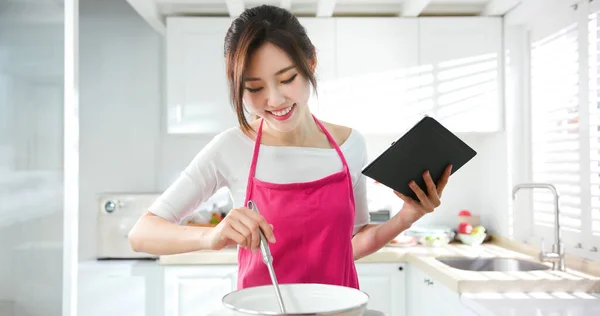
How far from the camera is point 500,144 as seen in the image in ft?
12.4

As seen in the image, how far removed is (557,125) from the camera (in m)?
3.22

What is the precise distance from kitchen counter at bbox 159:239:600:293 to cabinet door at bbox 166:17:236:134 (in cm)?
78

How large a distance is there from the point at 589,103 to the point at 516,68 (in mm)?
907

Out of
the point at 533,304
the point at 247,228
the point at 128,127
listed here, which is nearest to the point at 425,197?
the point at 247,228

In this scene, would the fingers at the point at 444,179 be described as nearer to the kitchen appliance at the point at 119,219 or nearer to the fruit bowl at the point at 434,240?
the fruit bowl at the point at 434,240

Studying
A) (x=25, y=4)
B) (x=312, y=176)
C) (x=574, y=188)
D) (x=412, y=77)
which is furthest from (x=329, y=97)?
(x=312, y=176)

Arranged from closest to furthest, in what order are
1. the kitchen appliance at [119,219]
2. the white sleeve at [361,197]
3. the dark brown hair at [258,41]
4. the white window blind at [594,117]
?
the dark brown hair at [258,41]
the white sleeve at [361,197]
the white window blind at [594,117]
the kitchen appliance at [119,219]

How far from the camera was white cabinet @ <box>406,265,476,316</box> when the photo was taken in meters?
2.61

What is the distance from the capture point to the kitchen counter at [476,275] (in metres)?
2.48

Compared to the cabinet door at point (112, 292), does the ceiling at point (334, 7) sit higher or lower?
higher

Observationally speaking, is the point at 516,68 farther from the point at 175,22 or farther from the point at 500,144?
the point at 175,22

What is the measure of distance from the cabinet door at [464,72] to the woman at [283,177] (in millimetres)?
2307

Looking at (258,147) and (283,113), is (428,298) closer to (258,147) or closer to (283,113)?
(258,147)

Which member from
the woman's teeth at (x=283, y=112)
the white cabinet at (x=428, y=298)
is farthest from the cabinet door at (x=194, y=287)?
the woman's teeth at (x=283, y=112)
